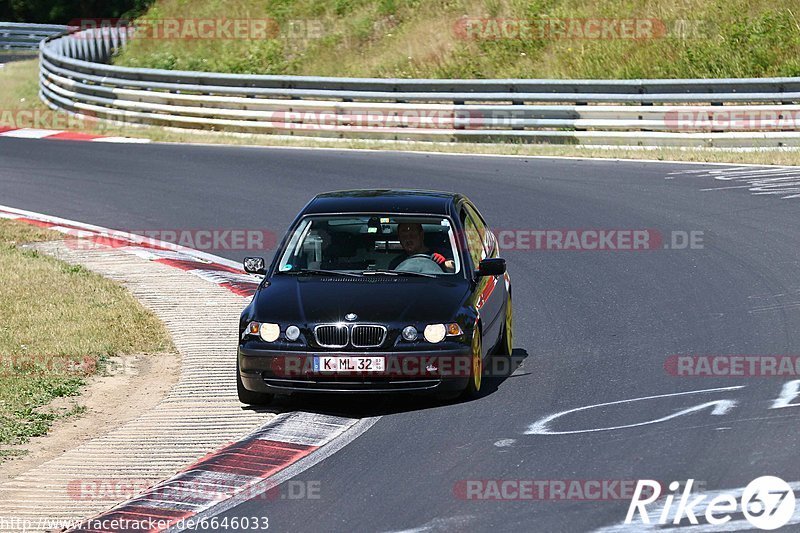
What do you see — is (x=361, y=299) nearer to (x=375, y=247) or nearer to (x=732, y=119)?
(x=375, y=247)

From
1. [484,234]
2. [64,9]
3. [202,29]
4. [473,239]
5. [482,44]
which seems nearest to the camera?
[473,239]

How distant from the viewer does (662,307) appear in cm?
1281

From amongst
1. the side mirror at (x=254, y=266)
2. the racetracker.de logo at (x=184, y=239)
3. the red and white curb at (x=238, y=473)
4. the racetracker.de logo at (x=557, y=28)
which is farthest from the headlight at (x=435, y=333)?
the racetracker.de logo at (x=557, y=28)

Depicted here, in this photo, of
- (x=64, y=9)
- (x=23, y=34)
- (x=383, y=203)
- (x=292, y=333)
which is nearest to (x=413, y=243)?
(x=383, y=203)

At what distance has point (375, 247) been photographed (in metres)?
10.7

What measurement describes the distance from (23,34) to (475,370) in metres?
54.1

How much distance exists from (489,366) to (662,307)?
276cm

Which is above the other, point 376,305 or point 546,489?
point 376,305

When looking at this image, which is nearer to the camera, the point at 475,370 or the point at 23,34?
the point at 475,370

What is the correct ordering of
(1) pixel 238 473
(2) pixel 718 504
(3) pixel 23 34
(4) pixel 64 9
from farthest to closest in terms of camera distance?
(4) pixel 64 9, (3) pixel 23 34, (1) pixel 238 473, (2) pixel 718 504

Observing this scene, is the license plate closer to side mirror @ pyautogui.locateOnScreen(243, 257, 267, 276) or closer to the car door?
the car door

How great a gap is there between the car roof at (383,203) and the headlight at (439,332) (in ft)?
4.79

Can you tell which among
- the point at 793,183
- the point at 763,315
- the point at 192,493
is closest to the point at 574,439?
the point at 192,493

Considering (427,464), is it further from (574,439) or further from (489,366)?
(489,366)
